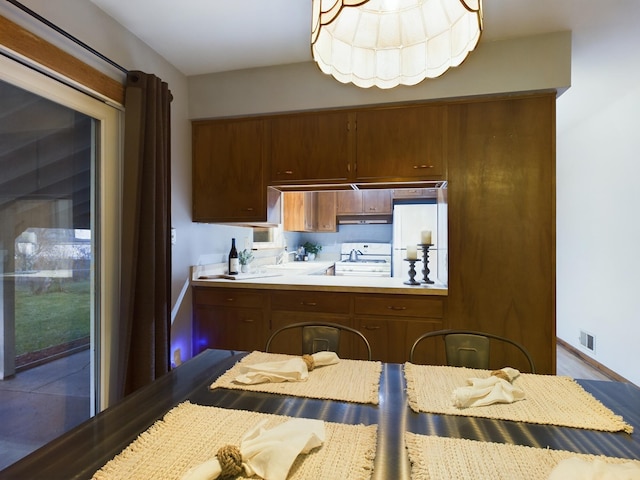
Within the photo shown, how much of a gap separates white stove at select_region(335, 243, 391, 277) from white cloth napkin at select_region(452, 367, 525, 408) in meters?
3.66

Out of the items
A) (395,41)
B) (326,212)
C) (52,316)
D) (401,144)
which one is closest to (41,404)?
(52,316)

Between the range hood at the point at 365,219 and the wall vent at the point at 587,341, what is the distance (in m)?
2.53

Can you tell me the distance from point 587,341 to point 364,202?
298cm

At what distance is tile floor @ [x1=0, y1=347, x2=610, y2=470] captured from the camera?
152 cm

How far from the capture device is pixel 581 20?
6.43 ft

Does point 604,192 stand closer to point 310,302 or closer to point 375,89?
point 375,89

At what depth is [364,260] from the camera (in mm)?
5090

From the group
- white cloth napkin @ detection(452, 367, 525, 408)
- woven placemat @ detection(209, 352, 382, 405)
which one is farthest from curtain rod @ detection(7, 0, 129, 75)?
white cloth napkin @ detection(452, 367, 525, 408)

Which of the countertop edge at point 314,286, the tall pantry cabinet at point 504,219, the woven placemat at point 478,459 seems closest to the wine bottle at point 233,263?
the countertop edge at point 314,286

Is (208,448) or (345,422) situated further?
(345,422)

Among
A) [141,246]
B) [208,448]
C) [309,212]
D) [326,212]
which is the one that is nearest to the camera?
[208,448]

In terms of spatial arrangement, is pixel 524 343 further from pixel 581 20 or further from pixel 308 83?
pixel 308 83

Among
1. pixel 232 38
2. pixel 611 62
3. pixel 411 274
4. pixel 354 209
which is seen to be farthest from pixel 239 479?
pixel 354 209

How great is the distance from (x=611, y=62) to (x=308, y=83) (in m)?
2.17
